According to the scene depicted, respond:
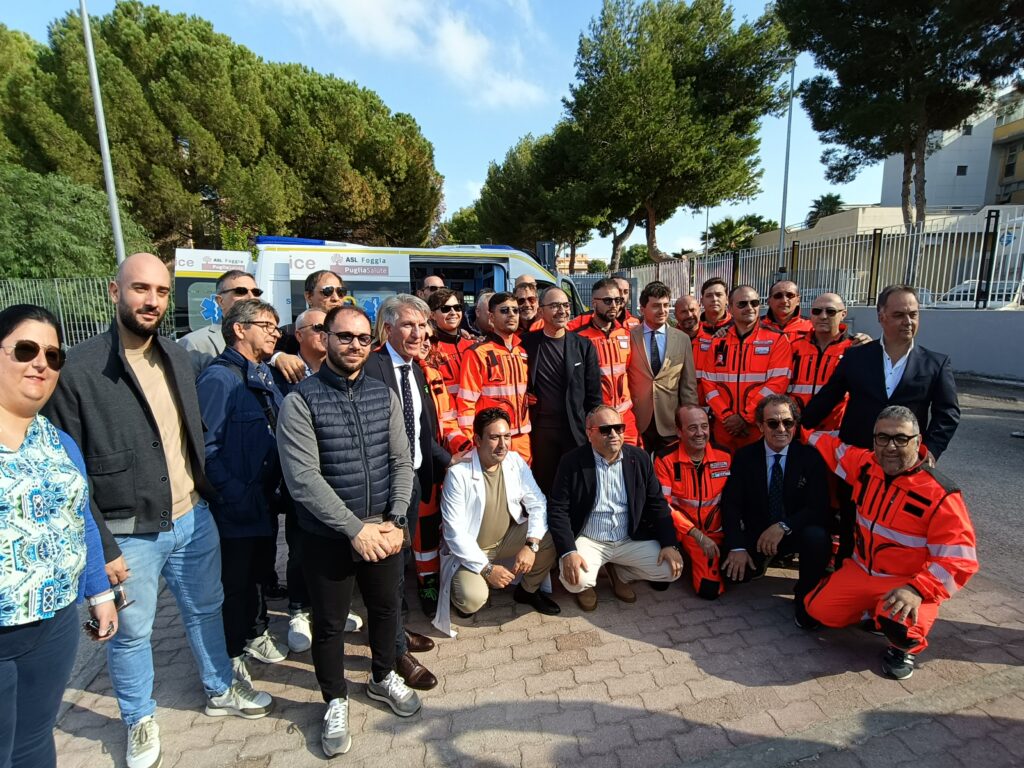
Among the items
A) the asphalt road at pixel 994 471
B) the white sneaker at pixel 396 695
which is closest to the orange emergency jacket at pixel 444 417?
the white sneaker at pixel 396 695

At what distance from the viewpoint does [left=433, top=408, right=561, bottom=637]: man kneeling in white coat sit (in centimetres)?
313

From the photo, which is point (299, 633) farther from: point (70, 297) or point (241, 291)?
point (70, 297)

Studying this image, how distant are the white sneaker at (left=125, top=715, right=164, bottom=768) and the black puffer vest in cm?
112

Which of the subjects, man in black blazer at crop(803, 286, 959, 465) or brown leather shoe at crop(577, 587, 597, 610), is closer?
man in black blazer at crop(803, 286, 959, 465)

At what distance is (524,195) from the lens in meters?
28.6

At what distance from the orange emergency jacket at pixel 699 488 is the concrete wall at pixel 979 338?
6.32 meters

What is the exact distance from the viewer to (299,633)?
2.94 meters

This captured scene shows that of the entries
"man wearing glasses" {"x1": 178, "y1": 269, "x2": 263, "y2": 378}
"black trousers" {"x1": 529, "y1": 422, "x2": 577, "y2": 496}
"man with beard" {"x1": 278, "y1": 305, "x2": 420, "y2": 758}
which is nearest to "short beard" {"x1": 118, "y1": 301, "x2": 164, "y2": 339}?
"man with beard" {"x1": 278, "y1": 305, "x2": 420, "y2": 758}

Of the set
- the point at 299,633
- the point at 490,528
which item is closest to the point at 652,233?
the point at 490,528

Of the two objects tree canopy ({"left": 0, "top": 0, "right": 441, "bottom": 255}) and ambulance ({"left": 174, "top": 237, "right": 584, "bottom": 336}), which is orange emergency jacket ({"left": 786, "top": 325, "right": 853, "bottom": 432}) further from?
tree canopy ({"left": 0, "top": 0, "right": 441, "bottom": 255})

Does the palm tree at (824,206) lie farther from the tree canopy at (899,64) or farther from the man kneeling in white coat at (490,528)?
the man kneeling in white coat at (490,528)

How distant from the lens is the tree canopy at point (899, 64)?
14906mm

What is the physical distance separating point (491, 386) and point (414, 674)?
1.77 m

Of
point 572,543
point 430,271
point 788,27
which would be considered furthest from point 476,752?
point 788,27
